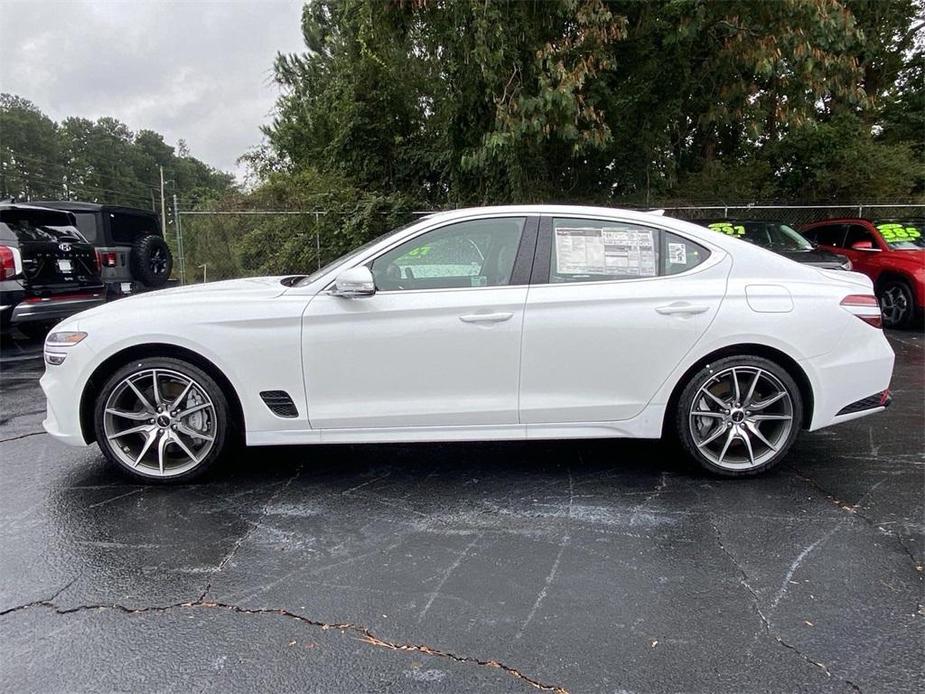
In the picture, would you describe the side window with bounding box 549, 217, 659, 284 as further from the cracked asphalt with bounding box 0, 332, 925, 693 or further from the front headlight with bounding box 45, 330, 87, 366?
the front headlight with bounding box 45, 330, 87, 366

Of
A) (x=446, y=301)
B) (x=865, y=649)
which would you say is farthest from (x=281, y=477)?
(x=865, y=649)

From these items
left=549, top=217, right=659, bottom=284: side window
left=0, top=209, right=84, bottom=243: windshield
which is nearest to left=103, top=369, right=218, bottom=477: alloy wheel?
left=549, top=217, right=659, bottom=284: side window

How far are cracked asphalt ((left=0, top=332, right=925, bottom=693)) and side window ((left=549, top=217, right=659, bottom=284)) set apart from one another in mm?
1242

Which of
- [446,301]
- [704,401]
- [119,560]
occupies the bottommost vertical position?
[119,560]

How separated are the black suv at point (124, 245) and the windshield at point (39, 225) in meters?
1.95

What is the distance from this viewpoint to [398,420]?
12.0 feet

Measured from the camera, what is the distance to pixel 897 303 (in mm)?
9203

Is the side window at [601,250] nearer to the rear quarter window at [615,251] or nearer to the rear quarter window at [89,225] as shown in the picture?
the rear quarter window at [615,251]

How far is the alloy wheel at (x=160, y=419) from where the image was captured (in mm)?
3676

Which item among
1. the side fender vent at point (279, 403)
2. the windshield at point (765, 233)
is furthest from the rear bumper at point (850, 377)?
the windshield at point (765, 233)

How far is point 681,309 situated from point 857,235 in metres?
8.32

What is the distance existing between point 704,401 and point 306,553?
241 centimetres

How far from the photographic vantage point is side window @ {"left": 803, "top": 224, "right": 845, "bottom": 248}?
10430 millimetres

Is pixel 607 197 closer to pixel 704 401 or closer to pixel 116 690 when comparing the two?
pixel 704 401
